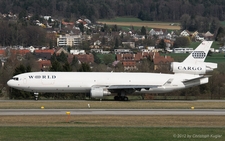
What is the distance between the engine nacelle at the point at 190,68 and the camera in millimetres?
Result: 75125

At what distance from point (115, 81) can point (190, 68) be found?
30.3 ft

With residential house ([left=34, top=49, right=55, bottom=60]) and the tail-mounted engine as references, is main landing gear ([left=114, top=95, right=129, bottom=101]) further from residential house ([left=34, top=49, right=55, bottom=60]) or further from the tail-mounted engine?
residential house ([left=34, top=49, right=55, bottom=60])

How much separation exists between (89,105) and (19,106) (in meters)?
6.83

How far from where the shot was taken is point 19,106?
61750 mm

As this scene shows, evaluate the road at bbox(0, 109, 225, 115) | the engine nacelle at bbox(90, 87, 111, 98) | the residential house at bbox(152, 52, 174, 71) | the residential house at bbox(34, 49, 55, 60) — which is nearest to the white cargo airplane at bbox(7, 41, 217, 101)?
the engine nacelle at bbox(90, 87, 111, 98)

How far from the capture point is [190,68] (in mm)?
75438

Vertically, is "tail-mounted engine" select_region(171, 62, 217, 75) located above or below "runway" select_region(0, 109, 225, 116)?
above
